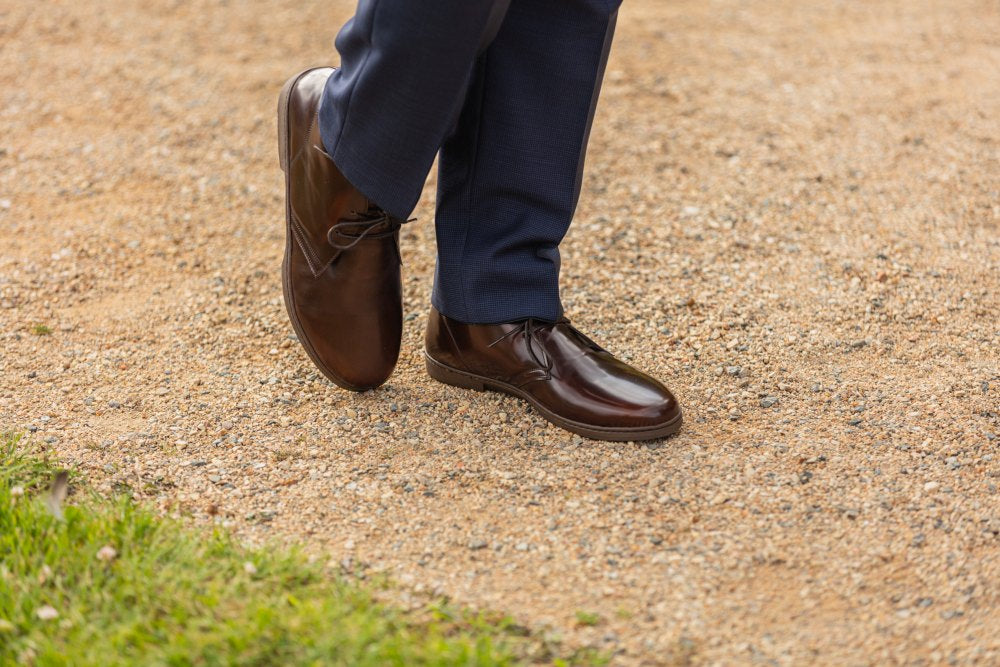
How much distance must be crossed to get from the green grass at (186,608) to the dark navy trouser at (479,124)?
66 cm

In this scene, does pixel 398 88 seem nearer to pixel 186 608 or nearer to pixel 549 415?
pixel 549 415

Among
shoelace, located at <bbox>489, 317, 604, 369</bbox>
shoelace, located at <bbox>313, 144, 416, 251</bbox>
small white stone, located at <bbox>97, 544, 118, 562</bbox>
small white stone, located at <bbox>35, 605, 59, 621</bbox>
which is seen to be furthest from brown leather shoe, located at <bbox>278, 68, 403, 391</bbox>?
small white stone, located at <bbox>35, 605, 59, 621</bbox>

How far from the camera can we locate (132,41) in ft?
12.9

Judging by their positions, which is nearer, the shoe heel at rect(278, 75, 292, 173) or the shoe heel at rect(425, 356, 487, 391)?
the shoe heel at rect(278, 75, 292, 173)

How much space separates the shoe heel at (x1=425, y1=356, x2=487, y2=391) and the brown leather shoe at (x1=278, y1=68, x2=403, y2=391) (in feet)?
0.37

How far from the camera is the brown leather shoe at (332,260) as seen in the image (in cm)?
184

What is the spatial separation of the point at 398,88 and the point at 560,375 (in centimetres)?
65

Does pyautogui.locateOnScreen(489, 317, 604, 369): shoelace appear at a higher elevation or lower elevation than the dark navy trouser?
lower

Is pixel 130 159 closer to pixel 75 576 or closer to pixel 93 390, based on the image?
pixel 93 390

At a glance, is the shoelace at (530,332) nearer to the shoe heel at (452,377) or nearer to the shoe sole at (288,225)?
the shoe heel at (452,377)

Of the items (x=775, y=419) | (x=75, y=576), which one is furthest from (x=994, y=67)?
(x=75, y=576)

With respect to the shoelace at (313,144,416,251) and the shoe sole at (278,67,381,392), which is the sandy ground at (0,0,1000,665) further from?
the shoelace at (313,144,416,251)

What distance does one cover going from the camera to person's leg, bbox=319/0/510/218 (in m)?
1.54

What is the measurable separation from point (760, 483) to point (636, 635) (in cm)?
47
